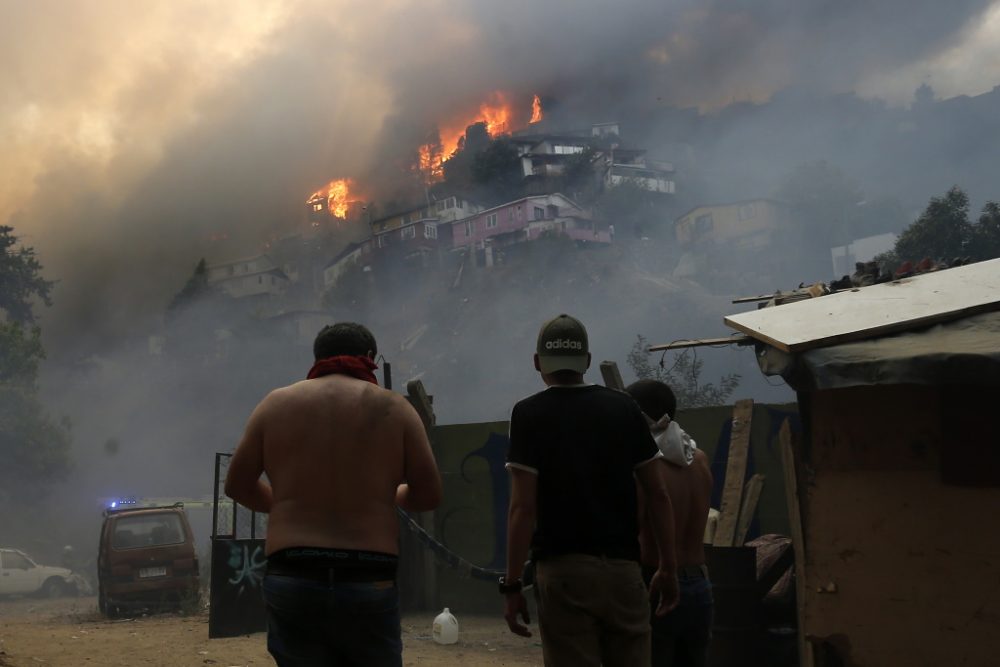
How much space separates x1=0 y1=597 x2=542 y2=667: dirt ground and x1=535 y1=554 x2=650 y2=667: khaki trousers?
500 cm

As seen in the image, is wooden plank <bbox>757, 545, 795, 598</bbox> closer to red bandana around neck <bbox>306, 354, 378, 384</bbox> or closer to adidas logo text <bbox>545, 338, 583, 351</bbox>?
adidas logo text <bbox>545, 338, 583, 351</bbox>

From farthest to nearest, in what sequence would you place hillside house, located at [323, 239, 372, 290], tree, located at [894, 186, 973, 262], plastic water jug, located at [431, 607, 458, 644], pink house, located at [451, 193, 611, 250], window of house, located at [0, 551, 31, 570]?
hillside house, located at [323, 239, 372, 290]
pink house, located at [451, 193, 611, 250]
tree, located at [894, 186, 973, 262]
window of house, located at [0, 551, 31, 570]
plastic water jug, located at [431, 607, 458, 644]

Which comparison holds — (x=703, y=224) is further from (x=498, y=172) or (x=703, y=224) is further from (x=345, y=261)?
(x=345, y=261)

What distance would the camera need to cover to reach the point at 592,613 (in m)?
3.00

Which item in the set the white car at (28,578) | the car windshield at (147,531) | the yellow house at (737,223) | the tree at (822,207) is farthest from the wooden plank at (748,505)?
the yellow house at (737,223)

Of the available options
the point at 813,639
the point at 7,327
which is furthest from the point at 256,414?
the point at 7,327

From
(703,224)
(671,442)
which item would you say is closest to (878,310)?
(671,442)

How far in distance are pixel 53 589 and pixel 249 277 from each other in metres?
78.9

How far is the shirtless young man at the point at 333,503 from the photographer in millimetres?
2877

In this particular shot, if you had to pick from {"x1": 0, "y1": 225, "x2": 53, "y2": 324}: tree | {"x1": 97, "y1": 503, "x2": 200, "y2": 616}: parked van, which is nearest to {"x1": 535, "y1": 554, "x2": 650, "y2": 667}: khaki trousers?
{"x1": 97, "y1": 503, "x2": 200, "y2": 616}: parked van

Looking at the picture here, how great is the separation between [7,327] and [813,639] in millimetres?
34433

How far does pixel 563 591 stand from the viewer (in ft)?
9.90

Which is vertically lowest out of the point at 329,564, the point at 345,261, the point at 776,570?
the point at 776,570

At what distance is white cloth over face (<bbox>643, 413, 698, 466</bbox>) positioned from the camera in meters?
3.96
